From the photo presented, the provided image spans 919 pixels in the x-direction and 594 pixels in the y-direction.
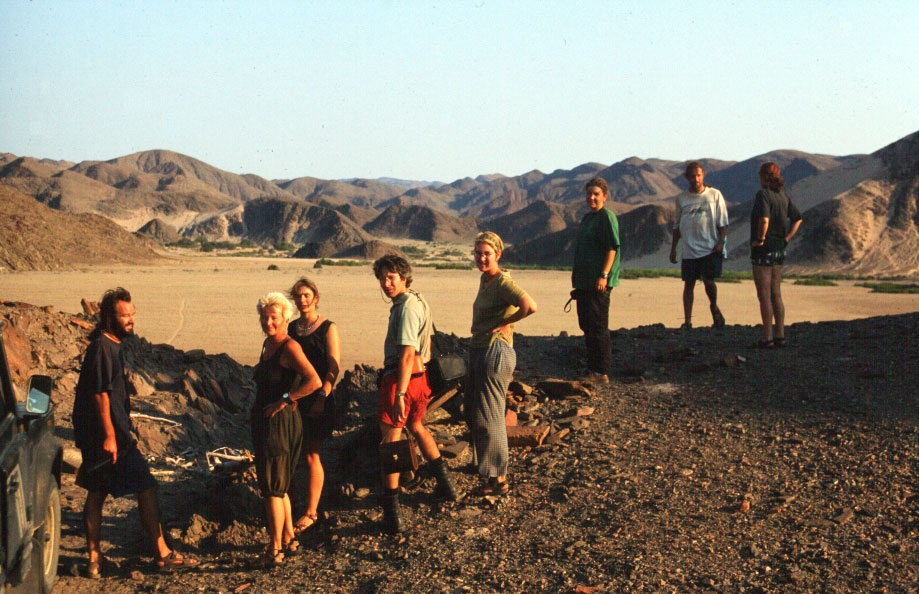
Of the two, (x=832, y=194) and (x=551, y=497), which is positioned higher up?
(x=832, y=194)

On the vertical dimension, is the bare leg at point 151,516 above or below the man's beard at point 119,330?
below

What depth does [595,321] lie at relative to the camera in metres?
7.22

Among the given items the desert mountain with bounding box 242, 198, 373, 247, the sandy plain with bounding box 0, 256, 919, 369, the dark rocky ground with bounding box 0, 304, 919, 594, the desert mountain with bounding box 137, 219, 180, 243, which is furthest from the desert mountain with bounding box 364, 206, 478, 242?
the dark rocky ground with bounding box 0, 304, 919, 594

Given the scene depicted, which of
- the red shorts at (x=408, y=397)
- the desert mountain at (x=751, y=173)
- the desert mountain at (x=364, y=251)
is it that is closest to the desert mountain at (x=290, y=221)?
the desert mountain at (x=364, y=251)

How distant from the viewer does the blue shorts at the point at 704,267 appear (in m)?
9.57

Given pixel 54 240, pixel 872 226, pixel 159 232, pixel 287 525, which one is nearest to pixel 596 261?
pixel 287 525

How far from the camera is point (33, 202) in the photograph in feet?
133

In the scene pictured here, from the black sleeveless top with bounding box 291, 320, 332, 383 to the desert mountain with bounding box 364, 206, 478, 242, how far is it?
93194 mm

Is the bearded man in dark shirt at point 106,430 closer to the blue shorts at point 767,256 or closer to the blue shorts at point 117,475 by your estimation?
the blue shorts at point 117,475

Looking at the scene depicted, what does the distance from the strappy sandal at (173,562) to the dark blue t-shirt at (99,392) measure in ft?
2.50

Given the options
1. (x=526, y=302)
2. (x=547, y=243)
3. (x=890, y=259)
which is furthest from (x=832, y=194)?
(x=526, y=302)

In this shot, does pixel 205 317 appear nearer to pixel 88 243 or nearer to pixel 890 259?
pixel 88 243

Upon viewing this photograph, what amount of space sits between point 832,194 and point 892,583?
48369 mm

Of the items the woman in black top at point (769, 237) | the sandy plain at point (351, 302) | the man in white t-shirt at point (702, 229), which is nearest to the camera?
the woman in black top at point (769, 237)
